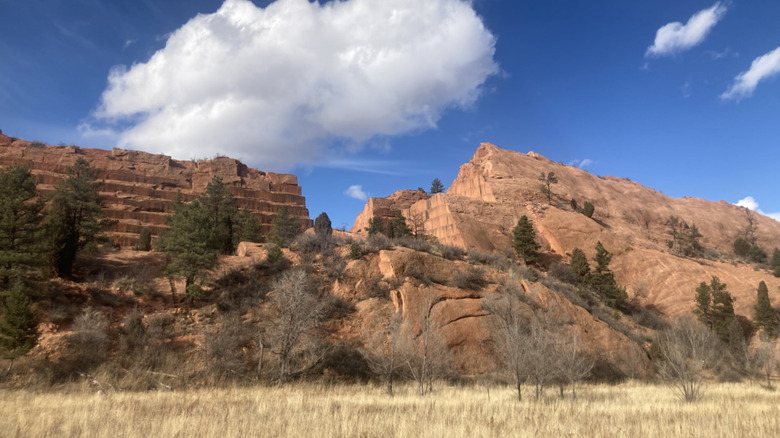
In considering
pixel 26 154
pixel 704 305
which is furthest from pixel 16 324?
pixel 26 154

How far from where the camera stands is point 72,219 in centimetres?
2733

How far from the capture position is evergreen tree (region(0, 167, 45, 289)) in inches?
750

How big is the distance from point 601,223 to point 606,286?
26.6 m

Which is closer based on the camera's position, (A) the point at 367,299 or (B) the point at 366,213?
(A) the point at 367,299

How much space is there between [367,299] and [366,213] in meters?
47.6

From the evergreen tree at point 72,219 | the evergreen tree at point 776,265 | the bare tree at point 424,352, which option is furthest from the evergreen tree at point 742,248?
the evergreen tree at point 72,219

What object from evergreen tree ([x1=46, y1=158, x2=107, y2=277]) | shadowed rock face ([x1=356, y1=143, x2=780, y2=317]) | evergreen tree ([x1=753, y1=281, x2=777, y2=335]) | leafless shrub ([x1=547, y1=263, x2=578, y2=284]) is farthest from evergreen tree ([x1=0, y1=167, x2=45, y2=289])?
evergreen tree ([x1=753, y1=281, x2=777, y2=335])

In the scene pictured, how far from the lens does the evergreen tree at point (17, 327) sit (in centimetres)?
1684

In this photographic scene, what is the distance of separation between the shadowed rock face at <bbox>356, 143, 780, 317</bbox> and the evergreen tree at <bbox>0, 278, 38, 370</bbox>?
3705cm

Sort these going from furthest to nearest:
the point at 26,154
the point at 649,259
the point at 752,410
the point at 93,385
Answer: the point at 26,154 → the point at 649,259 → the point at 93,385 → the point at 752,410

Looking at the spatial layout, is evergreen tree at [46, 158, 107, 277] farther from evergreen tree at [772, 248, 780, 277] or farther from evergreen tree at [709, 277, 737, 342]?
evergreen tree at [772, 248, 780, 277]

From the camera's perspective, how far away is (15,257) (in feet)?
61.8

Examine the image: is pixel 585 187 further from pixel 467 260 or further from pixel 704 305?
pixel 467 260

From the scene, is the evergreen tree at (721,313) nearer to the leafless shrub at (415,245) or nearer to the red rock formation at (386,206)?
the leafless shrub at (415,245)
